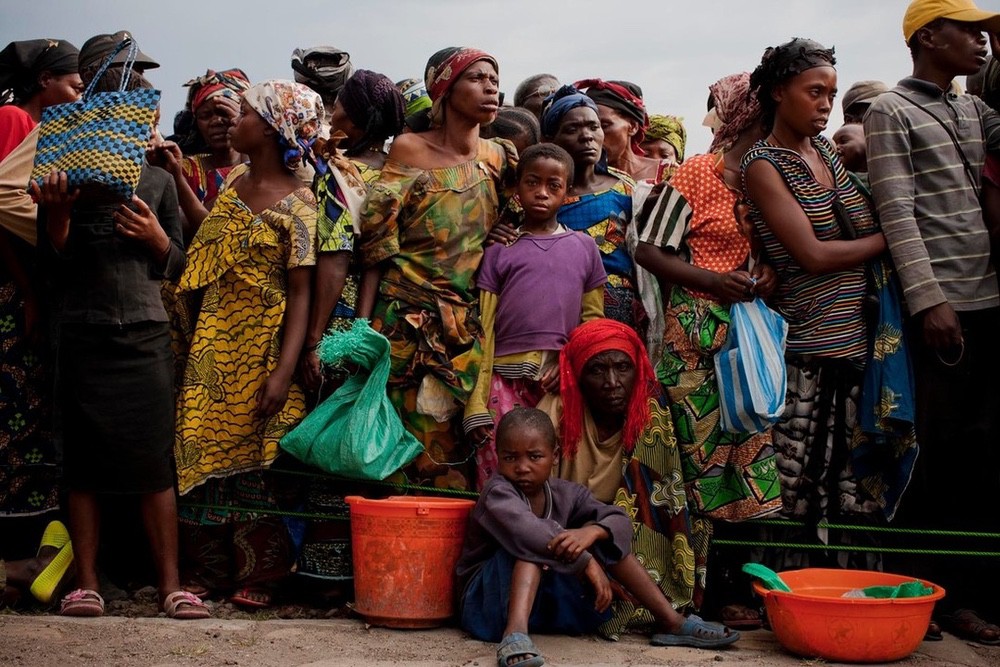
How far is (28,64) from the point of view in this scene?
17.8 feet

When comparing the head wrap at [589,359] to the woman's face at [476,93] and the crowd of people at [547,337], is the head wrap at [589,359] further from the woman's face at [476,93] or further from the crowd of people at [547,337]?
the woman's face at [476,93]

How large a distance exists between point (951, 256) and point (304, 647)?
3135 mm

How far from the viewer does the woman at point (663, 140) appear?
24.0 ft

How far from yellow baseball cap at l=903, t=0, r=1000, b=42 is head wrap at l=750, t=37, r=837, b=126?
417 mm

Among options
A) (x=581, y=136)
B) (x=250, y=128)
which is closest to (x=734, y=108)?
(x=581, y=136)

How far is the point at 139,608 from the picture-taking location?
4.88 m

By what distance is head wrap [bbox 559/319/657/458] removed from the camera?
4828 millimetres

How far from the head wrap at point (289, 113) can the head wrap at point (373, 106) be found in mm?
551

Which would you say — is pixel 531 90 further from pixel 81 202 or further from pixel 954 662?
pixel 954 662

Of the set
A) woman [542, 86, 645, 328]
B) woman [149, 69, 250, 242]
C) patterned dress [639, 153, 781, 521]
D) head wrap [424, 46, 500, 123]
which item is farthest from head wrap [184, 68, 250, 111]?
patterned dress [639, 153, 781, 521]

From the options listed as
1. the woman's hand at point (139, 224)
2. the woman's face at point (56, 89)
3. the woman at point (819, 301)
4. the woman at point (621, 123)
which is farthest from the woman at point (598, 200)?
the woman's face at point (56, 89)

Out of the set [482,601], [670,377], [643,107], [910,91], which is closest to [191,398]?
[482,601]

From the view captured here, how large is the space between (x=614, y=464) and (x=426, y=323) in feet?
3.41

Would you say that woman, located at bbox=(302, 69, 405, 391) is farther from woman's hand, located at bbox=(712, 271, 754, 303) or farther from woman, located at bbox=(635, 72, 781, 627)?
woman's hand, located at bbox=(712, 271, 754, 303)
